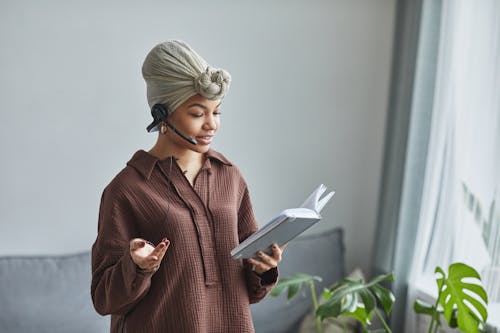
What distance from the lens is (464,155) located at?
220cm

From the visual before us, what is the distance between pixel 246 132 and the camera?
2.47 m

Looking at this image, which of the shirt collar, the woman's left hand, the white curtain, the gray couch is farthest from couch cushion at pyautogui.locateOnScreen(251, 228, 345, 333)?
the shirt collar

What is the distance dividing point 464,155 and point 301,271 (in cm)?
75

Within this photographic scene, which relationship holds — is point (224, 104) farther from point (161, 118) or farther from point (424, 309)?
point (161, 118)

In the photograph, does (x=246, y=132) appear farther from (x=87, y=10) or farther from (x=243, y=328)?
(x=243, y=328)

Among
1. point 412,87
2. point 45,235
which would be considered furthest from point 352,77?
point 45,235

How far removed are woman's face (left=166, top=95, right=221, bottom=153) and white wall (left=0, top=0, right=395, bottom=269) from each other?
3.09 ft

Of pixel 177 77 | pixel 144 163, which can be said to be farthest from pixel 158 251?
pixel 177 77

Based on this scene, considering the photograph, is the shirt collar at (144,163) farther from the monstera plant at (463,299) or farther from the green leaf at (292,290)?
the monstera plant at (463,299)

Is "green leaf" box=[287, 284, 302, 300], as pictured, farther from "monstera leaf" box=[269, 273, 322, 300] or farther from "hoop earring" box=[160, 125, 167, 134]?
"hoop earring" box=[160, 125, 167, 134]

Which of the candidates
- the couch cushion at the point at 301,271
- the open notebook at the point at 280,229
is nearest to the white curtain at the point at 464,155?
the couch cushion at the point at 301,271

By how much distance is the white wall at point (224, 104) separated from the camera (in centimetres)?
210

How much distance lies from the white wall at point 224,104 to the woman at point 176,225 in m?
0.91

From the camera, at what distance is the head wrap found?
127cm
